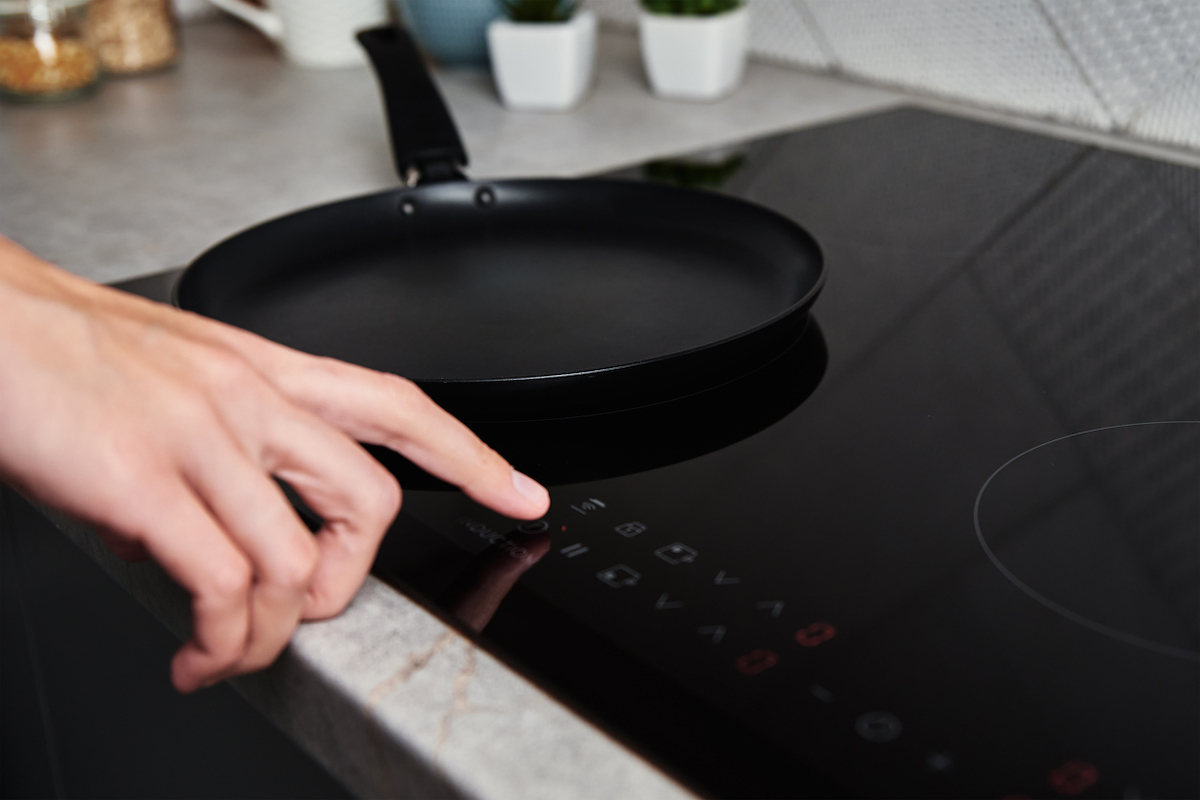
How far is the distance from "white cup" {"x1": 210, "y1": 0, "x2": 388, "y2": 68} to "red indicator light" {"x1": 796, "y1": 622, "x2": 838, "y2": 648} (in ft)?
3.42

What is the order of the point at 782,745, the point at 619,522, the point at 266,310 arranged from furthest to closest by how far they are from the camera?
the point at 266,310, the point at 619,522, the point at 782,745

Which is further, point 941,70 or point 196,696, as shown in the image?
point 941,70

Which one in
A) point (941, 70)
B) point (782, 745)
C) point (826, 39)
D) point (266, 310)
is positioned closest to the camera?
point (782, 745)

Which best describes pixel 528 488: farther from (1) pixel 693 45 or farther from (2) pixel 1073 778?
(1) pixel 693 45

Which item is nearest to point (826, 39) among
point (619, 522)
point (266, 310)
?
point (266, 310)

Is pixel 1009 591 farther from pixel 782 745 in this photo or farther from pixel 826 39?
pixel 826 39

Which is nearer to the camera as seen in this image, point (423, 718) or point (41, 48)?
point (423, 718)

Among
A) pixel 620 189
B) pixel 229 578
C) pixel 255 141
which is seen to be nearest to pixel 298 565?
pixel 229 578

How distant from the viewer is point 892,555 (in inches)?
14.0

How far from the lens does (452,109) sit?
1023mm

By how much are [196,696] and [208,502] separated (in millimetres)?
212

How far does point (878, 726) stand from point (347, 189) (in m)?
0.64

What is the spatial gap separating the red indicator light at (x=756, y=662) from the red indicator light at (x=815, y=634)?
0.04 ft

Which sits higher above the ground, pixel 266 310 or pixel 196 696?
pixel 266 310
